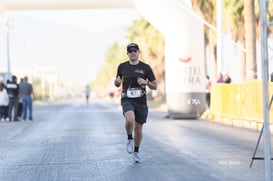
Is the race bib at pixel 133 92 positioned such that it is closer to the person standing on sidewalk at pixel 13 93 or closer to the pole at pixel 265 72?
the pole at pixel 265 72

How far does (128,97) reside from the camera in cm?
1211

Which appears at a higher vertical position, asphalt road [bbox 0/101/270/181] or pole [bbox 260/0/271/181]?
pole [bbox 260/0/271/181]

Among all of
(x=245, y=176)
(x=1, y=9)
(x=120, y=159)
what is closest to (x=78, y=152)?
(x=120, y=159)

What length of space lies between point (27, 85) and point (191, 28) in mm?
6519

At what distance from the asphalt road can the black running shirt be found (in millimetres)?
1226

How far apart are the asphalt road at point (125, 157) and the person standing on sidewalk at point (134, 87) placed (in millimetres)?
708

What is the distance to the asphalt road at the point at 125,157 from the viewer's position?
10.6m

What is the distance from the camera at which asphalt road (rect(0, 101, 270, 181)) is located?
10648 millimetres

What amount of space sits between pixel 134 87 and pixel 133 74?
0.69ft

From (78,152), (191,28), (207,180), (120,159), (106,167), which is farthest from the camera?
(191,28)

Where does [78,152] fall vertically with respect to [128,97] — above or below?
below

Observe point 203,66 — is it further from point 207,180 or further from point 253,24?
point 207,180

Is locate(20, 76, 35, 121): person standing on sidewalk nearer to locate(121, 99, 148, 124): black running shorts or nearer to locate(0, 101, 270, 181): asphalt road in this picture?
locate(0, 101, 270, 181): asphalt road

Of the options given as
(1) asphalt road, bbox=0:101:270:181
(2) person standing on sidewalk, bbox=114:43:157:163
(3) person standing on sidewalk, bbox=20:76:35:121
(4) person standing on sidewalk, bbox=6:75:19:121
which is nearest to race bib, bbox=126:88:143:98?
(2) person standing on sidewalk, bbox=114:43:157:163
